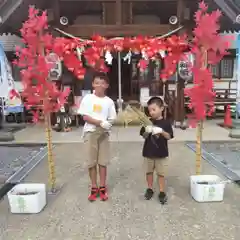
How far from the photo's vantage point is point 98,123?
3.93 meters

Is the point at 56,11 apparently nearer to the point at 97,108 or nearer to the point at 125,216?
the point at 97,108

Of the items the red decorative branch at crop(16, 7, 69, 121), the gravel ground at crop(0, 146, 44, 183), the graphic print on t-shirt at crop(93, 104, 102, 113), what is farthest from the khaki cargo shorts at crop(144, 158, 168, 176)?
the gravel ground at crop(0, 146, 44, 183)

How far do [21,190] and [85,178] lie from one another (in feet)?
4.28

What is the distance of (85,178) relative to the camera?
5109 mm

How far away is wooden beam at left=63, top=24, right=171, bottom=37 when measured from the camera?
28.2 ft

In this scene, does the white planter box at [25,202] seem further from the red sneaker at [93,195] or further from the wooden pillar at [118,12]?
the wooden pillar at [118,12]

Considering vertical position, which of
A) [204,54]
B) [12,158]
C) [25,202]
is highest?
[204,54]

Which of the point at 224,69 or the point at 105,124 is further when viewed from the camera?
the point at 224,69

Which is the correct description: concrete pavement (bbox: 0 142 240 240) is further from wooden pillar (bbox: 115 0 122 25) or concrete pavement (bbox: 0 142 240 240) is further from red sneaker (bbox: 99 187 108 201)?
wooden pillar (bbox: 115 0 122 25)

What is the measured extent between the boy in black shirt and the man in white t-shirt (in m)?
0.51

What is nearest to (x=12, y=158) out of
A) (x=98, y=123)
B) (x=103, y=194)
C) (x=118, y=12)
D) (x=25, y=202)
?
(x=25, y=202)

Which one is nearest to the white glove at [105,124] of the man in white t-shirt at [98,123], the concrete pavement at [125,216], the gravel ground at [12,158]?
the man in white t-shirt at [98,123]

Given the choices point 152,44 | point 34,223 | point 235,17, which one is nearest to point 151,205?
point 34,223

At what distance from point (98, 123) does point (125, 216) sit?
119 centimetres
